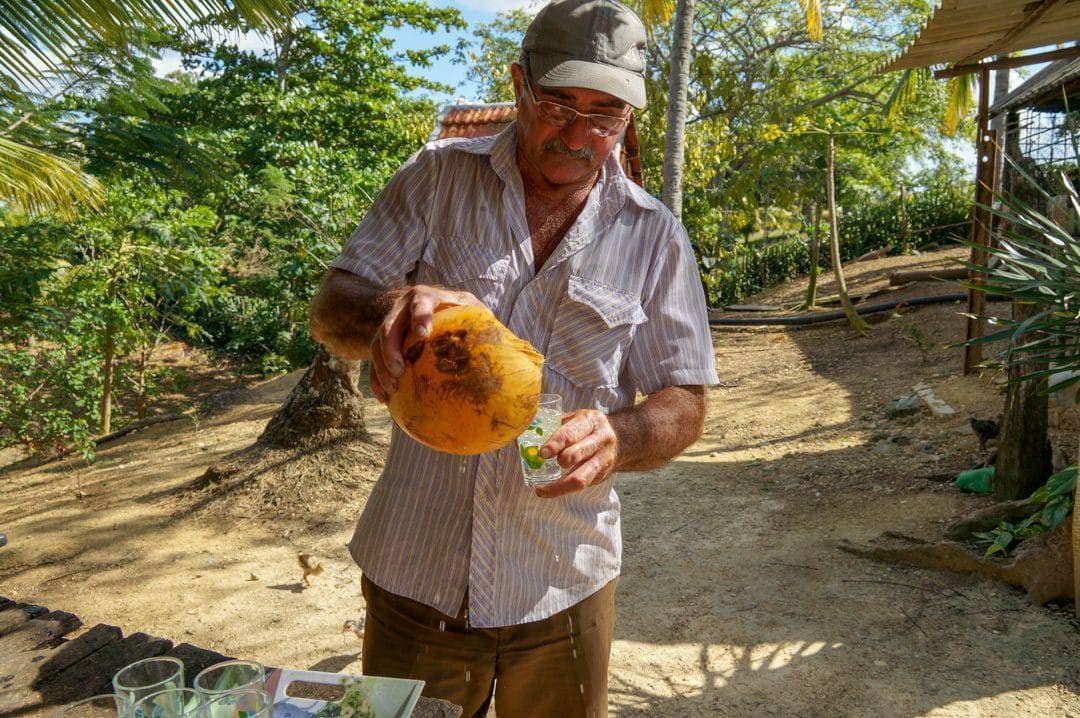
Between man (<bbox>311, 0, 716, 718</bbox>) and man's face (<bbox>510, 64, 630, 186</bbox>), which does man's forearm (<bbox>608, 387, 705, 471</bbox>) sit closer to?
man (<bbox>311, 0, 716, 718</bbox>)

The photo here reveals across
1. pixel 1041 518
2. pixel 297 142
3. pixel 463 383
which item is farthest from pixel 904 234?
pixel 463 383

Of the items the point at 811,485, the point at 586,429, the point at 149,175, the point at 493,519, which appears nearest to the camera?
the point at 586,429

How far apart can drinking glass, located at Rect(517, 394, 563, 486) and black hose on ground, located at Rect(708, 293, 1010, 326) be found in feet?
34.4

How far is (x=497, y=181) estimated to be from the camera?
1951 millimetres

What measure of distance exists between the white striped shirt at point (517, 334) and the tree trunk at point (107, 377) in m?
7.72

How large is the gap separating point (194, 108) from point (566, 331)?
49.5 ft

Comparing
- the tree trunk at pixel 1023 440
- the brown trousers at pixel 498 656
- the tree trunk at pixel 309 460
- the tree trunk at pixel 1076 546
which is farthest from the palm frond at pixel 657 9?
the brown trousers at pixel 498 656

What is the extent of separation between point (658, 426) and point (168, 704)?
3.47 feet

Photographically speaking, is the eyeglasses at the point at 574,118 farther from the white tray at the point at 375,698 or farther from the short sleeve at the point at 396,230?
the white tray at the point at 375,698

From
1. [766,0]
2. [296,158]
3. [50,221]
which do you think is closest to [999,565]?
[50,221]

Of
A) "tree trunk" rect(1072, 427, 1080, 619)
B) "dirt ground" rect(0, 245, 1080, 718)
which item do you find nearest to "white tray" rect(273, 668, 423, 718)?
"dirt ground" rect(0, 245, 1080, 718)

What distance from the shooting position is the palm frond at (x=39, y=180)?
5.83 meters

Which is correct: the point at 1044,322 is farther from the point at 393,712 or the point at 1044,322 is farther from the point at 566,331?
the point at 393,712

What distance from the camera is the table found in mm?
1828
